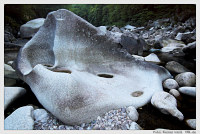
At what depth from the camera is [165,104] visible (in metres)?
2.36

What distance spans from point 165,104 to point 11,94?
302 cm

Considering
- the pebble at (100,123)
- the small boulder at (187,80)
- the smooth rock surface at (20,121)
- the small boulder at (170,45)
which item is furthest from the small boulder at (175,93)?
the small boulder at (170,45)

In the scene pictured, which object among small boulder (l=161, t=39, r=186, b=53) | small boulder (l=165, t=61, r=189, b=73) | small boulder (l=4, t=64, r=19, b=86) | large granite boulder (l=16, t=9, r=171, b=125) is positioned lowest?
small boulder (l=161, t=39, r=186, b=53)

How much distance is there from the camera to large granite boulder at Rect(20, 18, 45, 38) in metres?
10.1

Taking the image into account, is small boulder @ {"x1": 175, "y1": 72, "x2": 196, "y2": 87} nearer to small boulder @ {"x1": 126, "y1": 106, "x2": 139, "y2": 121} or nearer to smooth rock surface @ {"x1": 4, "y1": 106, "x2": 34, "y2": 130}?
small boulder @ {"x1": 126, "y1": 106, "x2": 139, "y2": 121}

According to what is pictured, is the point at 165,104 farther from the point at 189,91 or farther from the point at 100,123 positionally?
the point at 100,123

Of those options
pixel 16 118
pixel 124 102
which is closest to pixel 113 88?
pixel 124 102

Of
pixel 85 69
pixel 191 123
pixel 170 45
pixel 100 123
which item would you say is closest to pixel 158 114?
pixel 191 123

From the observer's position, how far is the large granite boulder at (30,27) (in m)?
10.1

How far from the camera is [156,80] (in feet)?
10.1

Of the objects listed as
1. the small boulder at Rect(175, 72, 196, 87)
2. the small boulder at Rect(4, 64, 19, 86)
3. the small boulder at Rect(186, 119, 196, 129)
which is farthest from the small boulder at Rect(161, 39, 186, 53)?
the small boulder at Rect(4, 64, 19, 86)

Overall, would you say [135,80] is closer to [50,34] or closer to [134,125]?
[134,125]

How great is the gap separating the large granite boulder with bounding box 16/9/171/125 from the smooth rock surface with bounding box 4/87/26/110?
0.98ft

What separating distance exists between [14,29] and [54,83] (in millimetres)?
10376
